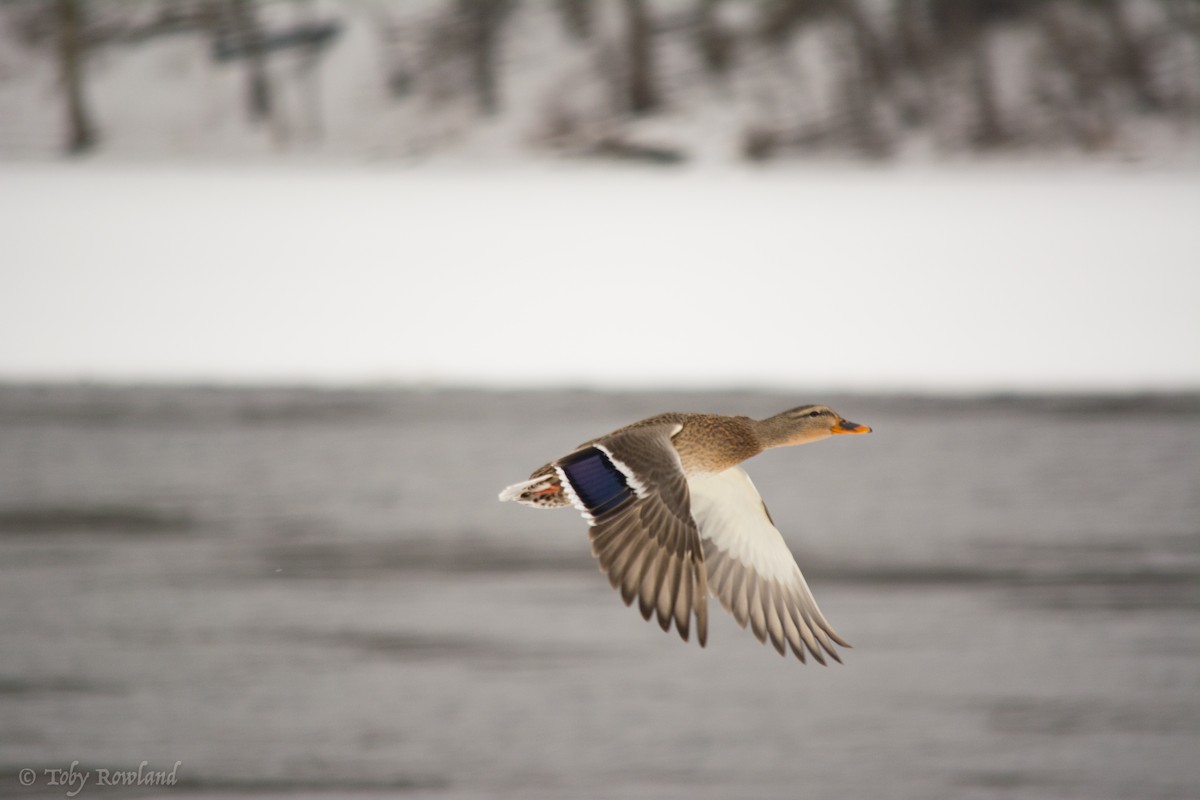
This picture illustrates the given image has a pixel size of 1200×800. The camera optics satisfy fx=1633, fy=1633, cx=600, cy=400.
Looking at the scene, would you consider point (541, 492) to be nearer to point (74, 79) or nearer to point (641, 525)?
point (641, 525)

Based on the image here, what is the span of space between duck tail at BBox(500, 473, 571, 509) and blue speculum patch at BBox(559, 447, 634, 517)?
66 millimetres

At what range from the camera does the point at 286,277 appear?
11.0 m

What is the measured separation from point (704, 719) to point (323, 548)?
1.93m

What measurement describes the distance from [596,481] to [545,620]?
286 centimetres

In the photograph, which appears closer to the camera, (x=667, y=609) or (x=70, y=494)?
(x=667, y=609)

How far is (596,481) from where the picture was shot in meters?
2.74

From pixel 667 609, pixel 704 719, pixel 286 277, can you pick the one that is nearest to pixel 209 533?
pixel 704 719

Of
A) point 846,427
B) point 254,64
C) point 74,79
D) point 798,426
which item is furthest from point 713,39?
point 846,427

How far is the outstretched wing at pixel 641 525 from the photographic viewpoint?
269 centimetres

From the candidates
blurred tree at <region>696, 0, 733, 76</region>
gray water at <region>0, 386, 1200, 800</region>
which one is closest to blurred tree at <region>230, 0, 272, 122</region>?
blurred tree at <region>696, 0, 733, 76</region>

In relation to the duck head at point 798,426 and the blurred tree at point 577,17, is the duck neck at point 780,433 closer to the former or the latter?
the duck head at point 798,426

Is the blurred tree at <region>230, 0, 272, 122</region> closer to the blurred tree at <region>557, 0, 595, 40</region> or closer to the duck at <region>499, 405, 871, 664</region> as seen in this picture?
the blurred tree at <region>557, 0, 595, 40</region>

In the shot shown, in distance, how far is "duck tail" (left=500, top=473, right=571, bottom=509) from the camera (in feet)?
9.25

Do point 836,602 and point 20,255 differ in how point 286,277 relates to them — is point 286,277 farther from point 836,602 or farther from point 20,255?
point 836,602
